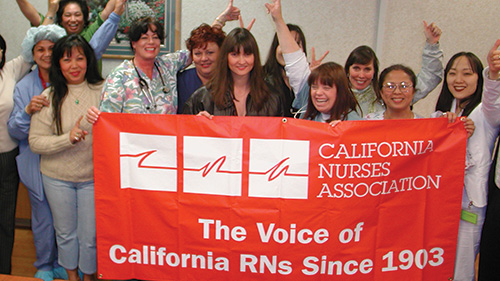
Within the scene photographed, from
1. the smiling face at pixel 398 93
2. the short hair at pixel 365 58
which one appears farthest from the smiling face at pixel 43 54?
the smiling face at pixel 398 93

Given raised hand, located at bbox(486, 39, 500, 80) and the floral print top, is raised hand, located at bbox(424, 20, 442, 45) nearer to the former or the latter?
raised hand, located at bbox(486, 39, 500, 80)

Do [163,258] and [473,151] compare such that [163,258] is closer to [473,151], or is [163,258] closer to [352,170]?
[352,170]

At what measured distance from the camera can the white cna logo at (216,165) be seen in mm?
1989

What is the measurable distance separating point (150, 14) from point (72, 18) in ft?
3.68

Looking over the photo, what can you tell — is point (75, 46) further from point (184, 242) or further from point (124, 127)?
point (184, 242)

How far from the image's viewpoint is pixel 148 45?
2.36m

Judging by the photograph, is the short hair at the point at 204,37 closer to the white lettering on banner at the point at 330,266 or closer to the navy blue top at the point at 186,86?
the navy blue top at the point at 186,86

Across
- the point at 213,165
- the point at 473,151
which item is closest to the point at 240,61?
the point at 213,165

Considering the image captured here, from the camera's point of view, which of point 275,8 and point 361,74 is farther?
point 361,74

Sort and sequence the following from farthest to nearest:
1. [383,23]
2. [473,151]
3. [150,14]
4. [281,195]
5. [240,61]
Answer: [150,14] → [383,23] → [240,61] → [473,151] → [281,195]

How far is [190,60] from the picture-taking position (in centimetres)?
271

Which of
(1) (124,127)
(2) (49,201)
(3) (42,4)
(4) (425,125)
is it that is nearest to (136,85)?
(1) (124,127)

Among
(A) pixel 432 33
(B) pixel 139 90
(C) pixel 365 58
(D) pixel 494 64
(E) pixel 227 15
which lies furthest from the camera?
(E) pixel 227 15

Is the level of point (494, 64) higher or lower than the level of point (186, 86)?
higher
